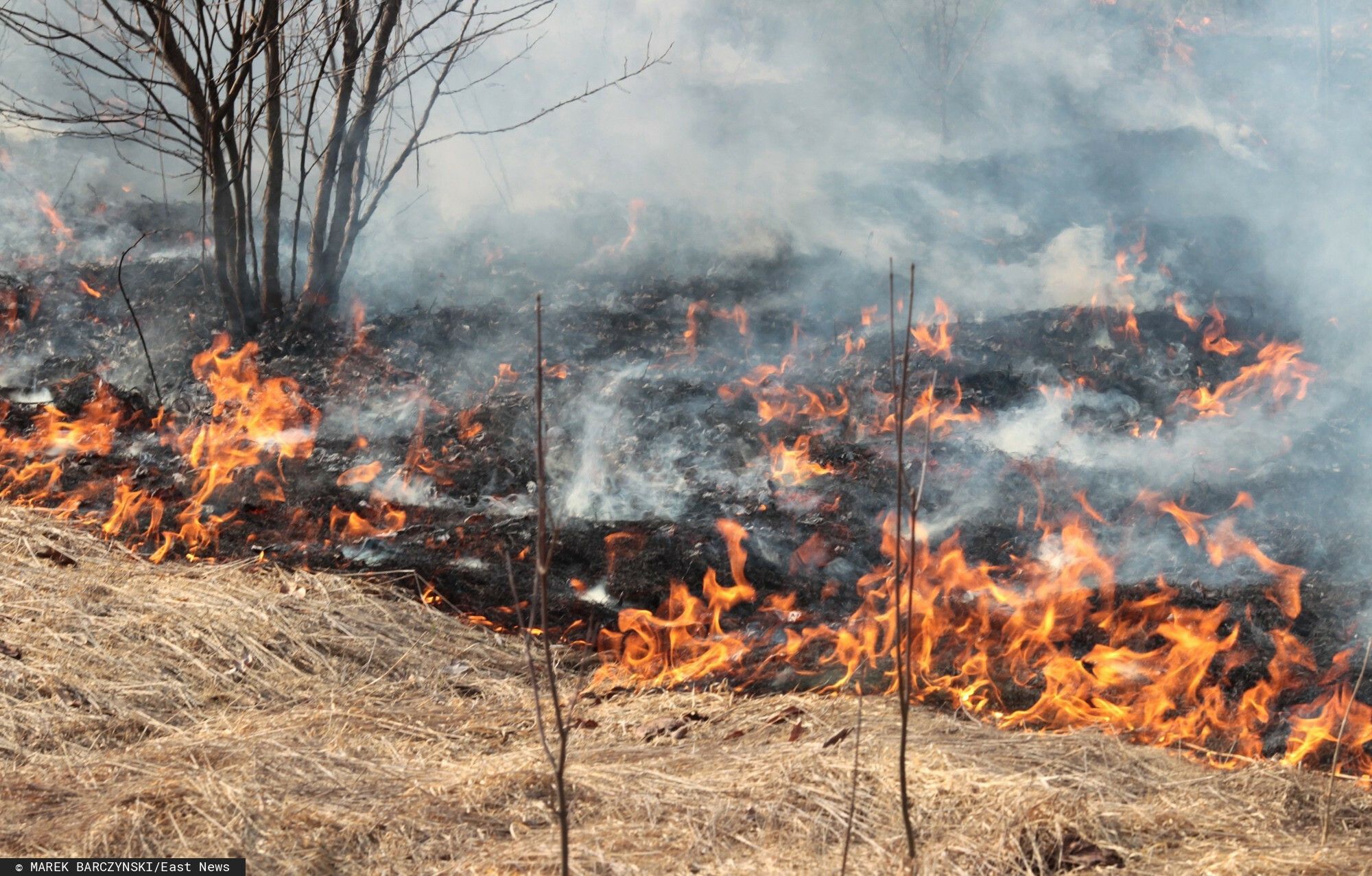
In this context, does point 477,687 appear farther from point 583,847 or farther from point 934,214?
point 934,214

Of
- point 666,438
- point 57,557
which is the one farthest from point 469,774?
point 666,438

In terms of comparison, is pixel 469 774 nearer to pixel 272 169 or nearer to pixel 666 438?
pixel 666 438

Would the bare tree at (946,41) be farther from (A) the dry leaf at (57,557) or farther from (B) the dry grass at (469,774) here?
(A) the dry leaf at (57,557)

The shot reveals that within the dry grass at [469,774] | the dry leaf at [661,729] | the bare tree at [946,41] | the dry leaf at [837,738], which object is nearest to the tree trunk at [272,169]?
the dry grass at [469,774]

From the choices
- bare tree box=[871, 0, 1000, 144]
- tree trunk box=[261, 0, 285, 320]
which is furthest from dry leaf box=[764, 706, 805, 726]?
bare tree box=[871, 0, 1000, 144]

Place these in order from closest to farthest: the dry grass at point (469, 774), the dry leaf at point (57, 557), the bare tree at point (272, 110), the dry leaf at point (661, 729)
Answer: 1. the dry grass at point (469, 774)
2. the dry leaf at point (661, 729)
3. the dry leaf at point (57, 557)
4. the bare tree at point (272, 110)

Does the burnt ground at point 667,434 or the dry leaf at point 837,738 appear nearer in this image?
the dry leaf at point 837,738

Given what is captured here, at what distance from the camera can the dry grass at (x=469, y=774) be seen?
2.49m

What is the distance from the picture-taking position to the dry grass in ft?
8.16

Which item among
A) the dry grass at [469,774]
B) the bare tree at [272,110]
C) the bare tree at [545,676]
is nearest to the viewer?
the bare tree at [545,676]

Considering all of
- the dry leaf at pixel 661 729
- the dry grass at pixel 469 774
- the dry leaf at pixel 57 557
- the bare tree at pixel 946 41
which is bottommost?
the dry leaf at pixel 661 729

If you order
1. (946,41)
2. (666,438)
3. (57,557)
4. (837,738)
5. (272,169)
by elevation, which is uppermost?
(946,41)

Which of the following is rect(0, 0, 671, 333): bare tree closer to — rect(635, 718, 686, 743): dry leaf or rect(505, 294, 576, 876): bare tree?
rect(505, 294, 576, 876): bare tree

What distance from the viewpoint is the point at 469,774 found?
2900mm
